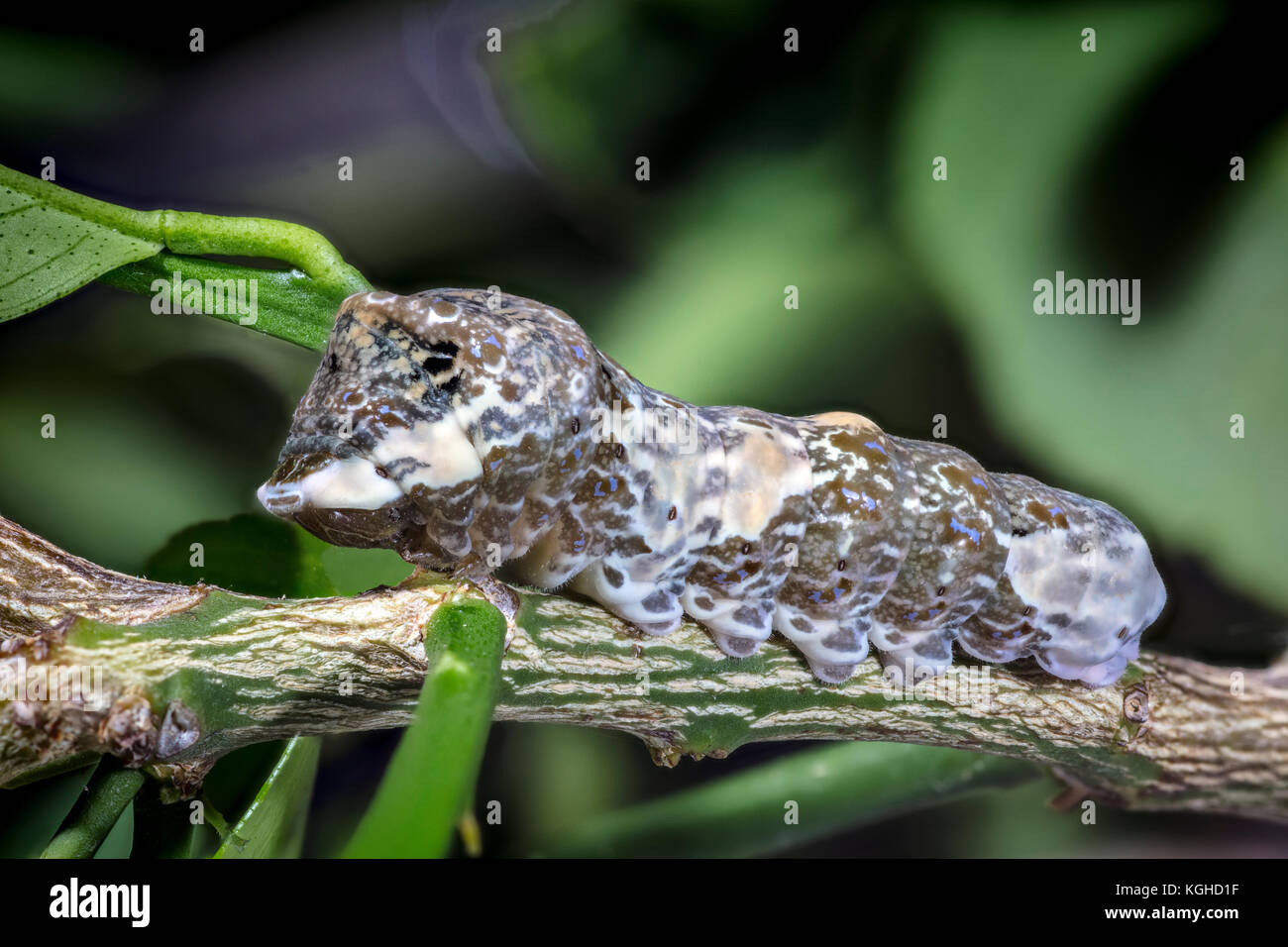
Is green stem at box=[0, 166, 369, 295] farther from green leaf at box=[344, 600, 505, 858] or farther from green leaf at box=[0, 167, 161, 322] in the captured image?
green leaf at box=[344, 600, 505, 858]

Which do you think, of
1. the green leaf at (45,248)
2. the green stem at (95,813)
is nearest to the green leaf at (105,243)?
the green leaf at (45,248)

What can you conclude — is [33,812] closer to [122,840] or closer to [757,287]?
[122,840]

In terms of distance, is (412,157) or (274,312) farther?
(412,157)

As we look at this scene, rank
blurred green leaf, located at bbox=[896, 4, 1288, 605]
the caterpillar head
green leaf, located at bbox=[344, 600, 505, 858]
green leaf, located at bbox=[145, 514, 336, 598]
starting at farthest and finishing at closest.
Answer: blurred green leaf, located at bbox=[896, 4, 1288, 605] < green leaf, located at bbox=[145, 514, 336, 598] < the caterpillar head < green leaf, located at bbox=[344, 600, 505, 858]

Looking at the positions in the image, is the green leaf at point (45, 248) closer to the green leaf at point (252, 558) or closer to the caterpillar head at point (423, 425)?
the caterpillar head at point (423, 425)

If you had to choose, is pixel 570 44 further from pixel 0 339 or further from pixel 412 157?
pixel 0 339

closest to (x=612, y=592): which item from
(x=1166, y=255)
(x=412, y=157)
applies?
(x=412, y=157)

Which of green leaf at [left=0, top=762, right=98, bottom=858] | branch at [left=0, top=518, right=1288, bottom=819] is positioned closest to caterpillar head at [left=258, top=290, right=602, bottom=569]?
branch at [left=0, top=518, right=1288, bottom=819]
